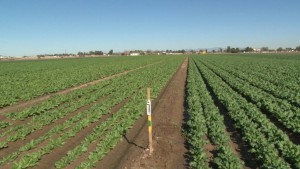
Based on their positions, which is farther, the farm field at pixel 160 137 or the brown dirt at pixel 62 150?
the brown dirt at pixel 62 150

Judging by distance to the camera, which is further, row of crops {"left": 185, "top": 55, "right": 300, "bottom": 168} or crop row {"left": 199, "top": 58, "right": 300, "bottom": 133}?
crop row {"left": 199, "top": 58, "right": 300, "bottom": 133}

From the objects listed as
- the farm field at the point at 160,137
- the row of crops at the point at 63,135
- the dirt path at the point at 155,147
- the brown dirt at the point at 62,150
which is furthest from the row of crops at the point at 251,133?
the brown dirt at the point at 62,150

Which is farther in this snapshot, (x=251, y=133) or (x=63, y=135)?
(x=63, y=135)

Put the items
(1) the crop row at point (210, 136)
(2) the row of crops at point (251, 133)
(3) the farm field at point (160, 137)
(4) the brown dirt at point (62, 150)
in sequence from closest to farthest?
1. (1) the crop row at point (210, 136)
2. (2) the row of crops at point (251, 133)
3. (3) the farm field at point (160, 137)
4. (4) the brown dirt at point (62, 150)

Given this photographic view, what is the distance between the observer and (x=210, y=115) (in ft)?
34.8

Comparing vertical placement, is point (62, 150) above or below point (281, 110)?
below

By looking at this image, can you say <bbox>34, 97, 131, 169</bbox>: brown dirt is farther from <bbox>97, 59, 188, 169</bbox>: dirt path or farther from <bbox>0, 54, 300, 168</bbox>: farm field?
<bbox>97, 59, 188, 169</bbox>: dirt path

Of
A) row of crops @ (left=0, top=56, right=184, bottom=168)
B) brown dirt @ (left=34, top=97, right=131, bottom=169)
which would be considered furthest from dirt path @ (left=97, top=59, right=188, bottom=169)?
brown dirt @ (left=34, top=97, right=131, bottom=169)

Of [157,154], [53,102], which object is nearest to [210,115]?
[157,154]

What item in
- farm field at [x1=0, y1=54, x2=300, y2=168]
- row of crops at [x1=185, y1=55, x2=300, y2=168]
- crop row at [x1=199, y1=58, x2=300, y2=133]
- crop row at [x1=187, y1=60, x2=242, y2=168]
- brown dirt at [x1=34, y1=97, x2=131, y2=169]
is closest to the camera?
crop row at [x1=187, y1=60, x2=242, y2=168]

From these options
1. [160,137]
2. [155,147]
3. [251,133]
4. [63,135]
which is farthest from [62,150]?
[251,133]

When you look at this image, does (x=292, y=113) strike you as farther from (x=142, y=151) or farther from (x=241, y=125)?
(x=142, y=151)

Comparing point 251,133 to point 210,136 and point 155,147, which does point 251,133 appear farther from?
point 155,147

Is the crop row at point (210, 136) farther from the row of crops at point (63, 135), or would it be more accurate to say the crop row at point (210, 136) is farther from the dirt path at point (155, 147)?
the row of crops at point (63, 135)
